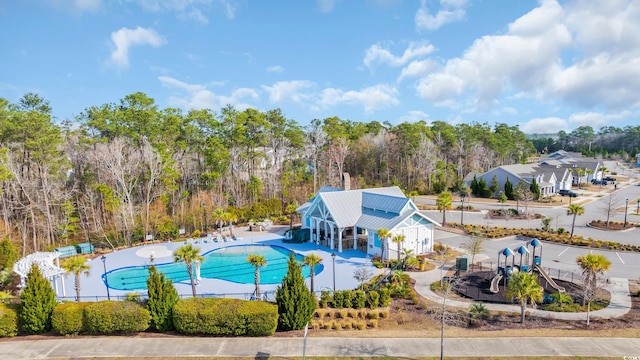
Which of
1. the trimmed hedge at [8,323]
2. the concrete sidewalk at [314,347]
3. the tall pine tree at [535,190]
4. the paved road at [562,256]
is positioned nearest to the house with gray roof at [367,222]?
the paved road at [562,256]

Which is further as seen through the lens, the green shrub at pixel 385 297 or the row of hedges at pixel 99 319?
the green shrub at pixel 385 297

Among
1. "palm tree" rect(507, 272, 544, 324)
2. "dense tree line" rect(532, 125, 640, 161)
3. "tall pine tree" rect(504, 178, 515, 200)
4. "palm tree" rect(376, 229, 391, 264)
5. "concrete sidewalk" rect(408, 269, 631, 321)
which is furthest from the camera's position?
"dense tree line" rect(532, 125, 640, 161)

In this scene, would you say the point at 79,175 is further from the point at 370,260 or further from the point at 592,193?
the point at 592,193

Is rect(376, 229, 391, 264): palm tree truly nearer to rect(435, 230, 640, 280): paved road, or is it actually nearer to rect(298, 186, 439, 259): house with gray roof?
rect(298, 186, 439, 259): house with gray roof

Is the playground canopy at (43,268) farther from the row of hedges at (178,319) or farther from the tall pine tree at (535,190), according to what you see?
the tall pine tree at (535,190)

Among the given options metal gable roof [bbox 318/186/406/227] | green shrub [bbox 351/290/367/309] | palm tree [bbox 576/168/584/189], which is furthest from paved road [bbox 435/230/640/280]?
palm tree [bbox 576/168/584/189]

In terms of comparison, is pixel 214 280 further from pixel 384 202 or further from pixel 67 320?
pixel 384 202
